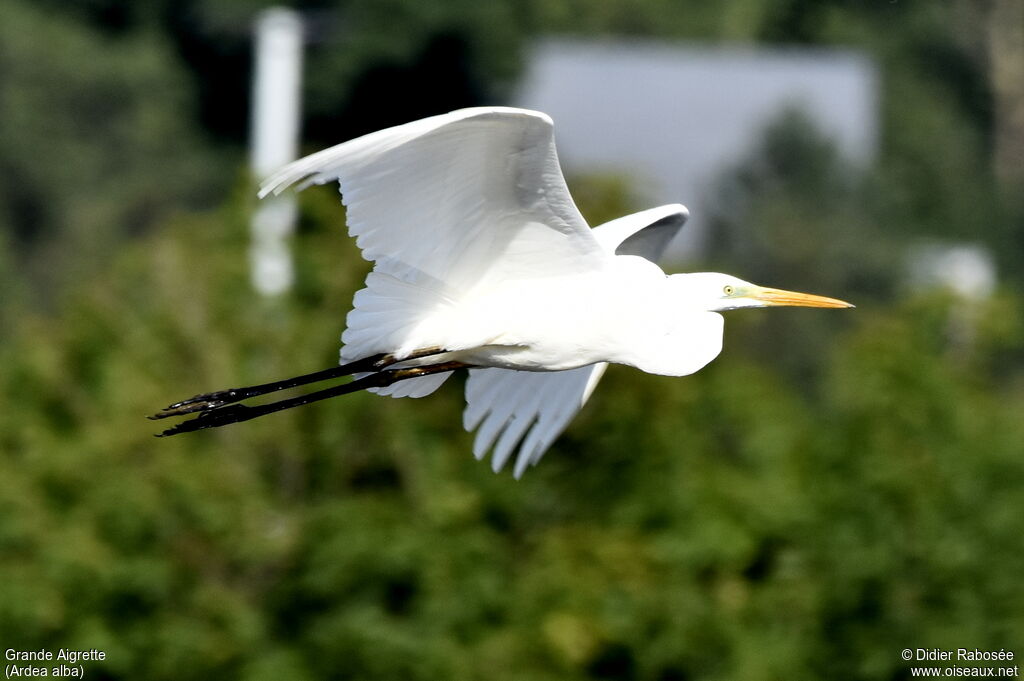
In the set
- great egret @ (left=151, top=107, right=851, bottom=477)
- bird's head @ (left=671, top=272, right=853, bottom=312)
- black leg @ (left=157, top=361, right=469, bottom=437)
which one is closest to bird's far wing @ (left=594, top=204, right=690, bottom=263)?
great egret @ (left=151, top=107, right=851, bottom=477)

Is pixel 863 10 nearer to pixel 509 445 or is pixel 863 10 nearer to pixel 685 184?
pixel 685 184

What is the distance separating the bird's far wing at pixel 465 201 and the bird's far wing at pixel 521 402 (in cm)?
81

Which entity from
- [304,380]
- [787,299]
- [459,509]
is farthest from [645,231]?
[459,509]

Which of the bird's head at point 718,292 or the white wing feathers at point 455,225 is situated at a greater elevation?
the white wing feathers at point 455,225

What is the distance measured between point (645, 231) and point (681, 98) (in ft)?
120

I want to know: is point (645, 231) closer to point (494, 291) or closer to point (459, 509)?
point (494, 291)

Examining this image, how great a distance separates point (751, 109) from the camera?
43625mm

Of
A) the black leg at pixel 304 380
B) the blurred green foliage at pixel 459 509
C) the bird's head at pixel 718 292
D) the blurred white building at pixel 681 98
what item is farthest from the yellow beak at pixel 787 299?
the blurred white building at pixel 681 98

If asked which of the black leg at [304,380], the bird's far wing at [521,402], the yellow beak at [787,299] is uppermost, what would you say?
the yellow beak at [787,299]

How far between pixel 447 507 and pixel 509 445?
5905 mm

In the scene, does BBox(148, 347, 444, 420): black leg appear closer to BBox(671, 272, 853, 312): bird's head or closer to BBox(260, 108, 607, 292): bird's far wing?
BBox(260, 108, 607, 292): bird's far wing

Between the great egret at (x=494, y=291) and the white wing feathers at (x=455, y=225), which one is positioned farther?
the great egret at (x=494, y=291)

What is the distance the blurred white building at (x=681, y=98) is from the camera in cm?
4300

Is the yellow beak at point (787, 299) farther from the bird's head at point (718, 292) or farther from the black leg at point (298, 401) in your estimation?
the black leg at point (298, 401)
